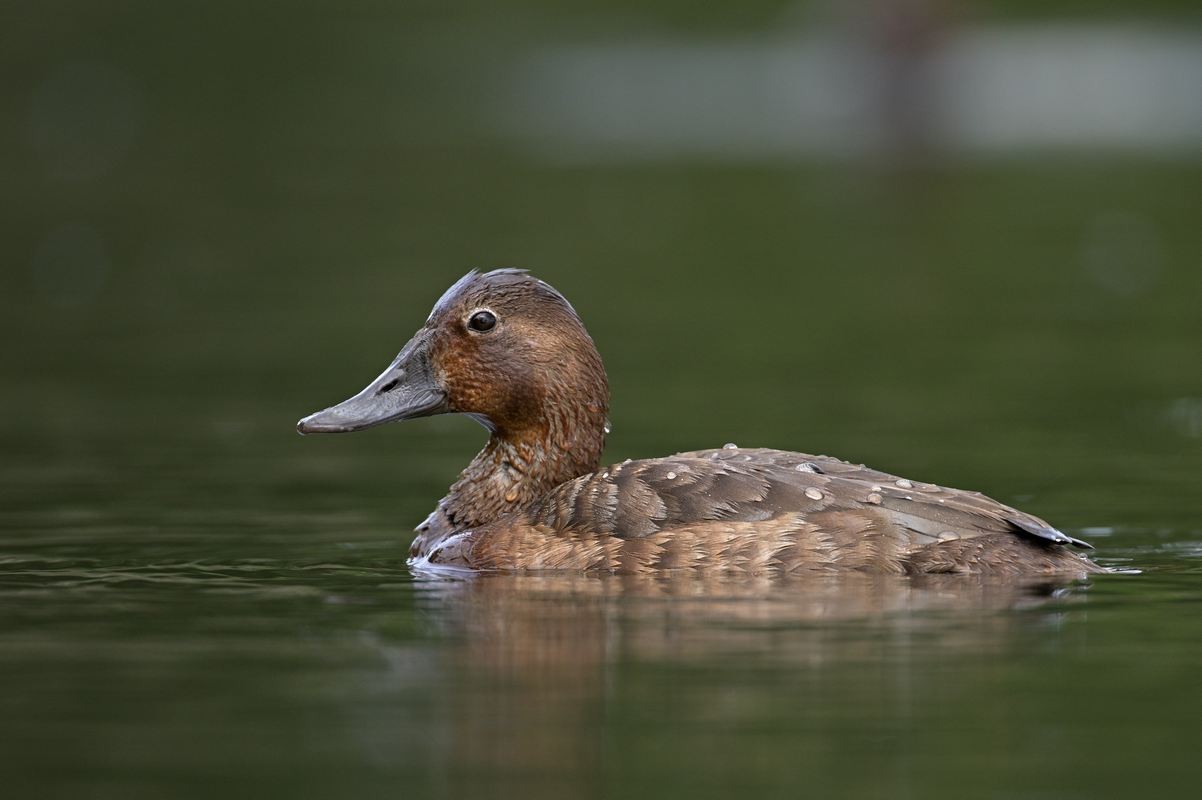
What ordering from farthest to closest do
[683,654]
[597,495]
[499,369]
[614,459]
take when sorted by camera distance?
1. [614,459]
2. [499,369]
3. [597,495]
4. [683,654]

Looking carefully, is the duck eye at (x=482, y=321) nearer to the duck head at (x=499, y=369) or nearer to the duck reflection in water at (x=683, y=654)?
the duck head at (x=499, y=369)

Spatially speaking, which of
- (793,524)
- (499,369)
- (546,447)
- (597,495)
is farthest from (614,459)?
(793,524)

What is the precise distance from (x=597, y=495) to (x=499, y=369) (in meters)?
0.92

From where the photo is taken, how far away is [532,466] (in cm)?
926

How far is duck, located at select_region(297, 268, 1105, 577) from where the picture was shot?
8117 millimetres

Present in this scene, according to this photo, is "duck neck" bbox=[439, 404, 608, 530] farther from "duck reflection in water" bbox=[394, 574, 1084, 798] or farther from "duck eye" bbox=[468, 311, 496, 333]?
"duck reflection in water" bbox=[394, 574, 1084, 798]

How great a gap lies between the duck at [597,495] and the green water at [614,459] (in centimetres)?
20

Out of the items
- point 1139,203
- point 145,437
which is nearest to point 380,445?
point 145,437

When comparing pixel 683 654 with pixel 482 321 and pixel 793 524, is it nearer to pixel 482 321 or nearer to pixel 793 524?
pixel 793 524

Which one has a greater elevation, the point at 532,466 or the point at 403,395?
the point at 403,395

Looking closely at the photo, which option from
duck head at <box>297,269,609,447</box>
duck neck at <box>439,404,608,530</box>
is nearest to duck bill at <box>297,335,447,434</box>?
duck head at <box>297,269,609,447</box>

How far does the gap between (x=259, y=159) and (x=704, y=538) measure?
1060 inches

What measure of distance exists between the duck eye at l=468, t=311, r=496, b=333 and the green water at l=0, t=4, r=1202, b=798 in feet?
3.34

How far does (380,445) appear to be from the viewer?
42.6 feet
